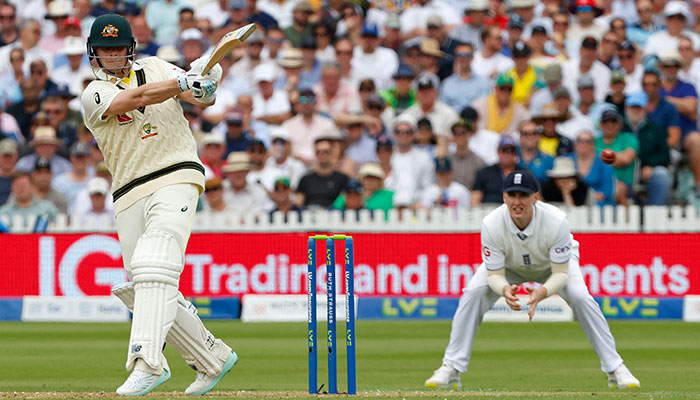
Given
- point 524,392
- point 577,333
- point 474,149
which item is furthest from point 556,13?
point 524,392

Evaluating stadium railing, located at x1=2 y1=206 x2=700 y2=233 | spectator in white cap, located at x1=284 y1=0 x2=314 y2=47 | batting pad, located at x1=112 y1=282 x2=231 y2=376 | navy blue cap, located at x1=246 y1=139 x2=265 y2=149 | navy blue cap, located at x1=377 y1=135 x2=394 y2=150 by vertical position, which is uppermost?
spectator in white cap, located at x1=284 y1=0 x2=314 y2=47

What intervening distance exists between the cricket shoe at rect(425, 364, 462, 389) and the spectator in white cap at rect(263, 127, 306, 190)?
7299 millimetres

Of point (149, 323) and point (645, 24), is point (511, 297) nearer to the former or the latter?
point (149, 323)

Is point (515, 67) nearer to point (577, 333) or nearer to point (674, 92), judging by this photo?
point (674, 92)

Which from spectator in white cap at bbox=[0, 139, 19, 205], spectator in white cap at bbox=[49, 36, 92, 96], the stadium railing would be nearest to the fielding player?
the stadium railing

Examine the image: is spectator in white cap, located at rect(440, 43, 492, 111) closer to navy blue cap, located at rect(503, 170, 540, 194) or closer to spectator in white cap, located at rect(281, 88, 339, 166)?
spectator in white cap, located at rect(281, 88, 339, 166)

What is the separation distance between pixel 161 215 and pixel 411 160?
27.9ft

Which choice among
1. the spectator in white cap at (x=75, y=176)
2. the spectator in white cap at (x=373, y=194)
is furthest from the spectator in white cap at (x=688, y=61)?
the spectator in white cap at (x=75, y=176)

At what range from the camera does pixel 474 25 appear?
1681 centimetres

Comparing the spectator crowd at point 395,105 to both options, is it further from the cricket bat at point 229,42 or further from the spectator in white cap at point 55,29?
the cricket bat at point 229,42

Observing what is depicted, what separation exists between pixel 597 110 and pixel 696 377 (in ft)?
22.5

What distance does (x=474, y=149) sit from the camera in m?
15.0

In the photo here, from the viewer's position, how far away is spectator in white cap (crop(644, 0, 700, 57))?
15.9 metres

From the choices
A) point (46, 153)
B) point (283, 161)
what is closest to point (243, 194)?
point (283, 161)
